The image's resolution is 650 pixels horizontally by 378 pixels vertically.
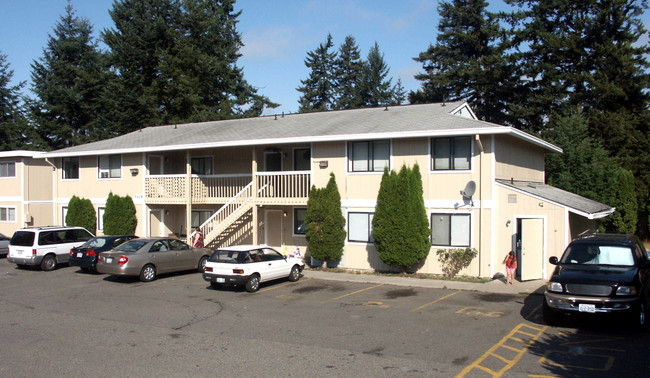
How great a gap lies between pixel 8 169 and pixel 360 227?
22797mm

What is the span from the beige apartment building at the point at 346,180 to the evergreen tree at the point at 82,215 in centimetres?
39

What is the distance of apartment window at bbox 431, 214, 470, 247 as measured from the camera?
58.6 ft

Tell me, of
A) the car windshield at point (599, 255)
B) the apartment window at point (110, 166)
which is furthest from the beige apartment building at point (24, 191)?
the car windshield at point (599, 255)

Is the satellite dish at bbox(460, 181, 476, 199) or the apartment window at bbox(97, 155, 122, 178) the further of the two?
the apartment window at bbox(97, 155, 122, 178)

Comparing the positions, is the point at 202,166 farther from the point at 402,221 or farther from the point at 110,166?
the point at 402,221

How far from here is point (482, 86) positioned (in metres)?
39.1

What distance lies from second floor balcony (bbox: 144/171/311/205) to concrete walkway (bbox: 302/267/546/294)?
3.48m

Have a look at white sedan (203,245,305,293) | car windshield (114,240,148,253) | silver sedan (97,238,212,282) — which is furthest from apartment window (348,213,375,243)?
car windshield (114,240,148,253)

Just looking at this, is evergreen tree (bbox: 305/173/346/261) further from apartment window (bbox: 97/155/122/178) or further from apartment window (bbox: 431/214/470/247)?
apartment window (bbox: 97/155/122/178)

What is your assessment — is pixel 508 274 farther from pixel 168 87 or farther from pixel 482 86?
pixel 168 87

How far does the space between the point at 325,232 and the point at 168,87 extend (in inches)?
1156

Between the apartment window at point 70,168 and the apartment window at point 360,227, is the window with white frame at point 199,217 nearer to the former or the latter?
the apartment window at point 70,168

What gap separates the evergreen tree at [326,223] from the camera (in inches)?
768

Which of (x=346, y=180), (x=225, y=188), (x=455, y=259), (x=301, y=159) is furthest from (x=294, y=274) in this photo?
(x=225, y=188)
